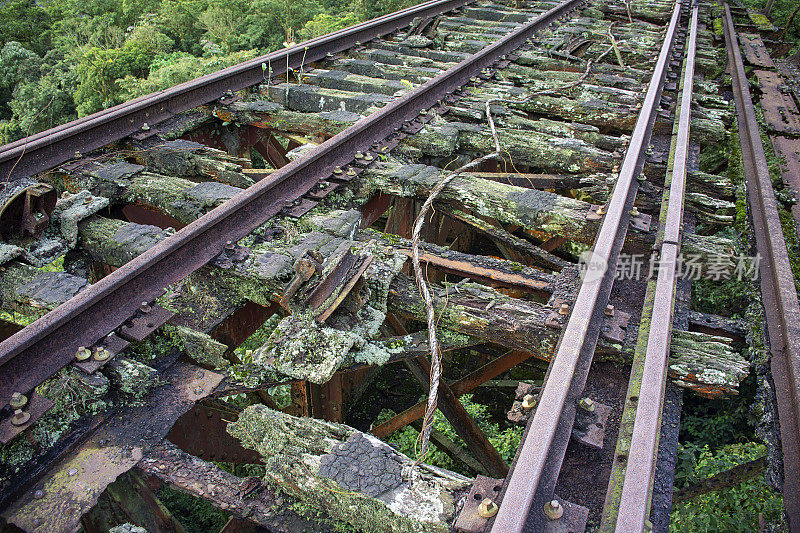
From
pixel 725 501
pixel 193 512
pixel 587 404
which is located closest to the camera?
pixel 587 404

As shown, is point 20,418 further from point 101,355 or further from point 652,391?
point 652,391

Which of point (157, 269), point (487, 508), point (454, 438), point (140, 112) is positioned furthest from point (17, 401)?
point (140, 112)

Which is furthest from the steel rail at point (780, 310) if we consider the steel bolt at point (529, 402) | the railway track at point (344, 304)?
the steel bolt at point (529, 402)

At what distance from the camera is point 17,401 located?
186 centimetres

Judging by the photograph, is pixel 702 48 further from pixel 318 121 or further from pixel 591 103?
pixel 318 121

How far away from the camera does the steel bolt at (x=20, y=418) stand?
183 centimetres

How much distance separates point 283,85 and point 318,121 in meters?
1.08

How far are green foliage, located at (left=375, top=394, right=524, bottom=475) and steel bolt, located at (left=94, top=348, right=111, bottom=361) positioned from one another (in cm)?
230

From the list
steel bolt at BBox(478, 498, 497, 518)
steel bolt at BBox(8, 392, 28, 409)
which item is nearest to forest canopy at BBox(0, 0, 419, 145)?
steel bolt at BBox(8, 392, 28, 409)

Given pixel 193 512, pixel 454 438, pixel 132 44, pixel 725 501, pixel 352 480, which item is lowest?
pixel 193 512

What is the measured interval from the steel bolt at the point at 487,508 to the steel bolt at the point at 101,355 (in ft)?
5.04

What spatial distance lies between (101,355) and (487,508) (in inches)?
62.2

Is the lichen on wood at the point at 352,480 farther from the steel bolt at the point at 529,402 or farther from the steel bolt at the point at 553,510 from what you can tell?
the steel bolt at the point at 529,402

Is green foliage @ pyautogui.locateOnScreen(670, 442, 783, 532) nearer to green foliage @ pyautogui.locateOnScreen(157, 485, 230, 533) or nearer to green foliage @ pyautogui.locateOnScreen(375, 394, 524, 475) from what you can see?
green foliage @ pyautogui.locateOnScreen(375, 394, 524, 475)
